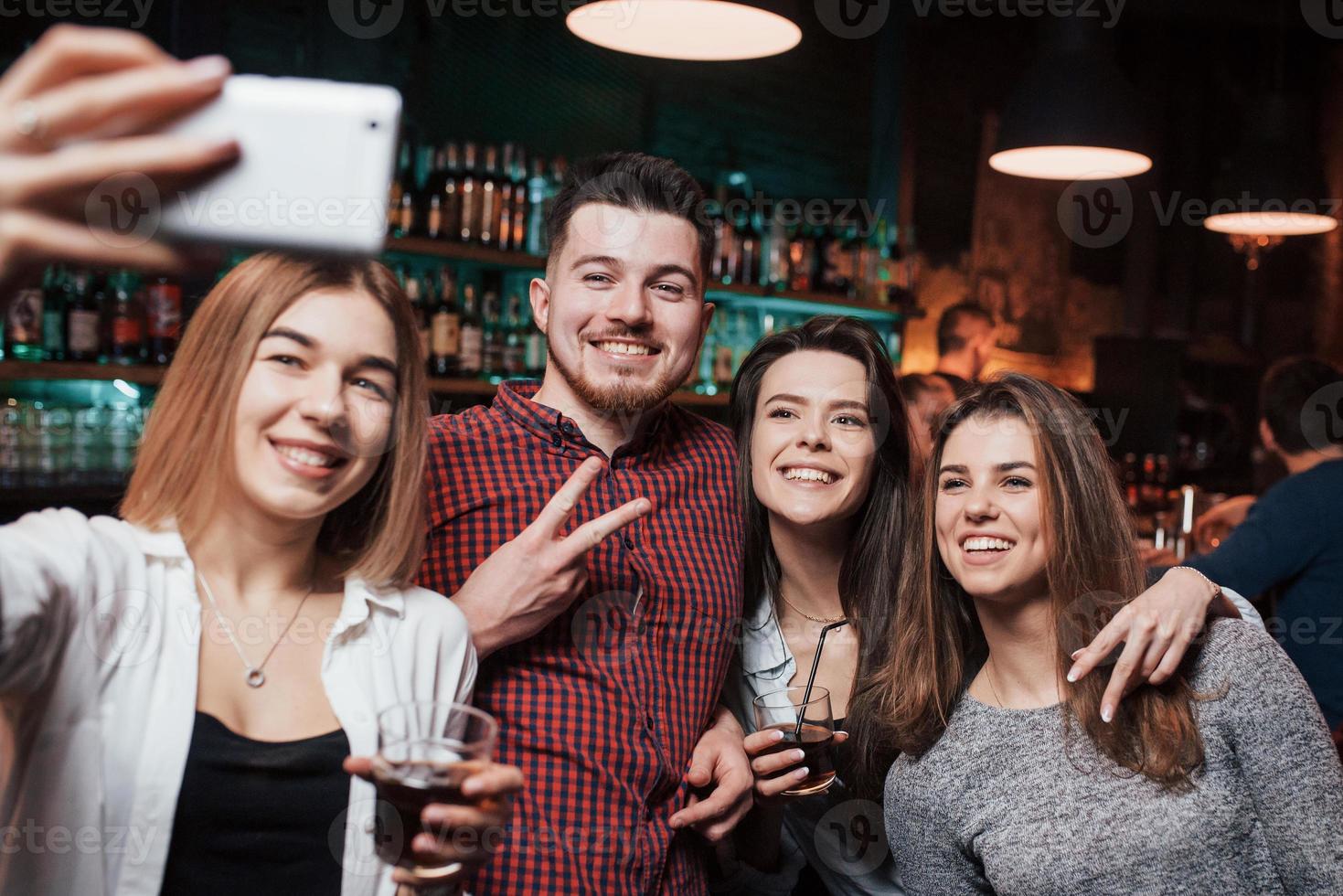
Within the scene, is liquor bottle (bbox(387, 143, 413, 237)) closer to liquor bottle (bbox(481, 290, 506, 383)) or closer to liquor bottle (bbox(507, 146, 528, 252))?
liquor bottle (bbox(507, 146, 528, 252))

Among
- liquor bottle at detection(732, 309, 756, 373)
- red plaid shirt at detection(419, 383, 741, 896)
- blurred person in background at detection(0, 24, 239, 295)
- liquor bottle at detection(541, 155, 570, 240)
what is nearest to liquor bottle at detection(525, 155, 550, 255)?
liquor bottle at detection(541, 155, 570, 240)

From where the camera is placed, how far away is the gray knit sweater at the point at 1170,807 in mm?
1575

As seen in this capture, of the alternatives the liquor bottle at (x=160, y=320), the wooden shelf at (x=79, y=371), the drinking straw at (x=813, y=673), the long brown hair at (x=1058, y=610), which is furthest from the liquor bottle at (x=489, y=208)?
the long brown hair at (x=1058, y=610)

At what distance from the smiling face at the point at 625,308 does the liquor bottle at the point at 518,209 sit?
1627mm

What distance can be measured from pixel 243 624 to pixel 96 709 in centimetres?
20

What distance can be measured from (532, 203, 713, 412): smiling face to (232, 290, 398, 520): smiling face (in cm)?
55

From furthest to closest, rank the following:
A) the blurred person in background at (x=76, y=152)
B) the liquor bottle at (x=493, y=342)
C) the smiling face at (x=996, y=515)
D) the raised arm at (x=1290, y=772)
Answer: the liquor bottle at (x=493, y=342) → the smiling face at (x=996, y=515) → the raised arm at (x=1290, y=772) → the blurred person in background at (x=76, y=152)

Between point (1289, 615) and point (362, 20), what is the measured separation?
10.6ft

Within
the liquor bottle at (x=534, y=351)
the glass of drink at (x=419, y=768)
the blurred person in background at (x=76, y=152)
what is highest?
the liquor bottle at (x=534, y=351)

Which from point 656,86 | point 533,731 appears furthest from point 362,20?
point 533,731

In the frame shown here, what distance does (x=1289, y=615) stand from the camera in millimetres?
3252

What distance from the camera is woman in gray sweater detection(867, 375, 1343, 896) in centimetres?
159

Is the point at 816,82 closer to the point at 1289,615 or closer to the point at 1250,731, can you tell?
the point at 1289,615

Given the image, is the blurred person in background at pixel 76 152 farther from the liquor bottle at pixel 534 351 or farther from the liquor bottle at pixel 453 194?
the liquor bottle at pixel 534 351
